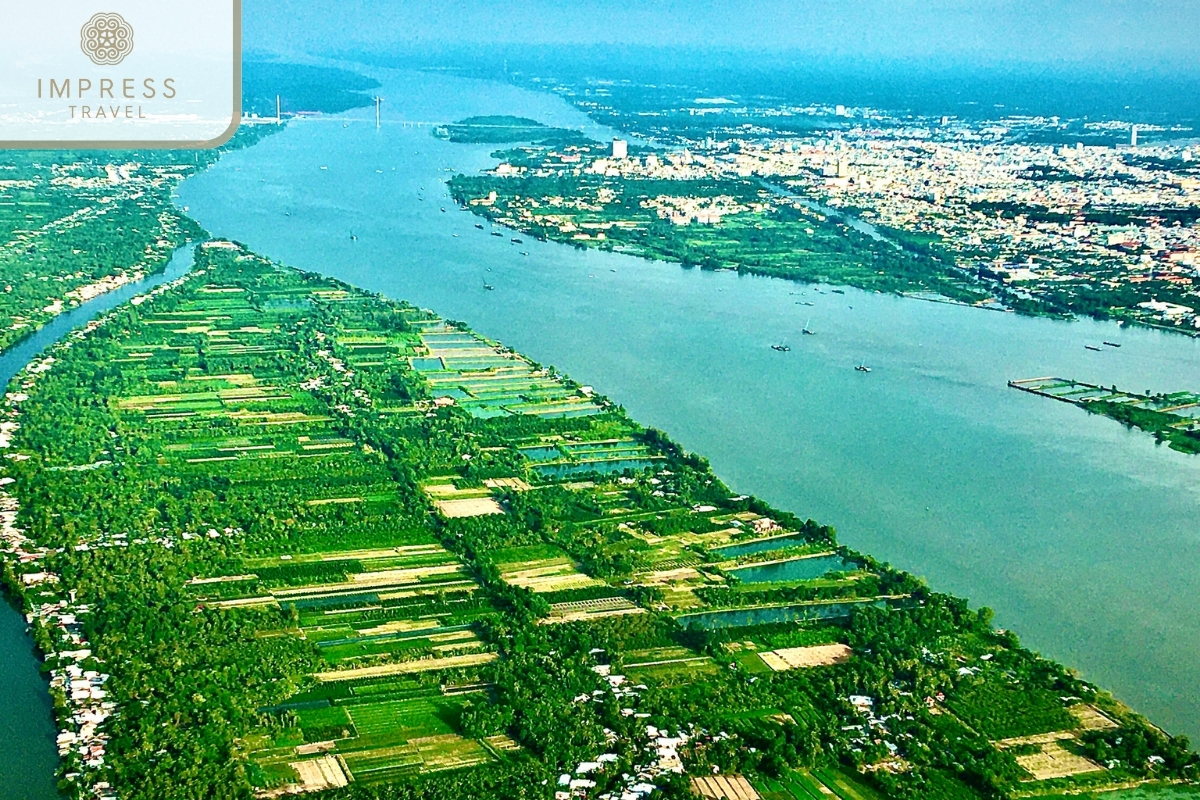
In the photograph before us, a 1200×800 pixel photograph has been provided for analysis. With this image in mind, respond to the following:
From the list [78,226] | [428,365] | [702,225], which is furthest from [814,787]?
[78,226]

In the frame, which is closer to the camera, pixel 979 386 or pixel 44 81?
pixel 44 81

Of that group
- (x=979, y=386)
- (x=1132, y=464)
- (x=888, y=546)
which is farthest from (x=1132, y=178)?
(x=888, y=546)

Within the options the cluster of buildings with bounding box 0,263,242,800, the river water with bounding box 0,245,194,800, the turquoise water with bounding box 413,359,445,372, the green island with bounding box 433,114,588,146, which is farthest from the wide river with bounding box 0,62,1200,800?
the green island with bounding box 433,114,588,146

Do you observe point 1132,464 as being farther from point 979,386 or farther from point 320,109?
point 320,109

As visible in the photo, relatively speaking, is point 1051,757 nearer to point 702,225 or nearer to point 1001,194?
point 702,225

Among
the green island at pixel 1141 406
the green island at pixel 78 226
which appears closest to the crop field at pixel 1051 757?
the green island at pixel 1141 406

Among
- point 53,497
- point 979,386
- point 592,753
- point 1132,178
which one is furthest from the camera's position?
point 1132,178

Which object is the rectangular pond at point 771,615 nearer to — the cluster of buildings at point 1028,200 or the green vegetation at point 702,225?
the cluster of buildings at point 1028,200
